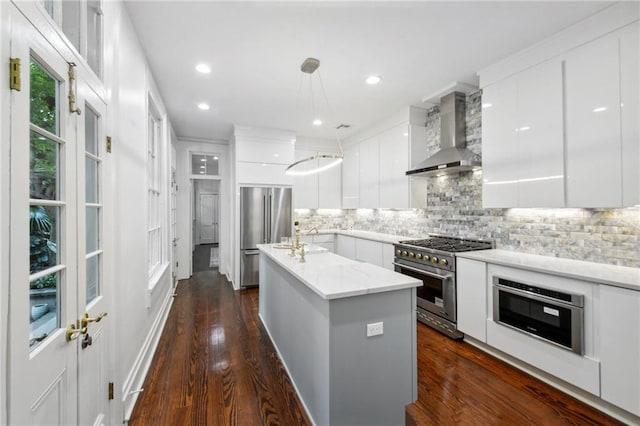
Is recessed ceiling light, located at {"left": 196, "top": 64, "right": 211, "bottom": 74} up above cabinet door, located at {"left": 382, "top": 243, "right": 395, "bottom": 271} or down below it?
above

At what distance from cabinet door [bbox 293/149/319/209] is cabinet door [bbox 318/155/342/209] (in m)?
0.12

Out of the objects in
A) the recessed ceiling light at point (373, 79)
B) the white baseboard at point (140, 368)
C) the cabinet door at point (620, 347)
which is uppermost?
the recessed ceiling light at point (373, 79)

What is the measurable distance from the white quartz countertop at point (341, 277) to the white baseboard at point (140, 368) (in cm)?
140

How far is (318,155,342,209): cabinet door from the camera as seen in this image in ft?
18.9

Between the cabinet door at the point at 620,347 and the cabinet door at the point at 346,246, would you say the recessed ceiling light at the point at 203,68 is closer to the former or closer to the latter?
the cabinet door at the point at 346,246

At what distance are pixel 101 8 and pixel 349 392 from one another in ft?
8.80

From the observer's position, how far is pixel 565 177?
2.33m

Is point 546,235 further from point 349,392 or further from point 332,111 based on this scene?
point 332,111

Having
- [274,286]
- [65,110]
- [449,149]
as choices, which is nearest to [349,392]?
[274,286]

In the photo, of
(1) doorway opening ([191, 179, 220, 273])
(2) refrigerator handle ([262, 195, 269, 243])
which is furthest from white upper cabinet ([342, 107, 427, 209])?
(1) doorway opening ([191, 179, 220, 273])

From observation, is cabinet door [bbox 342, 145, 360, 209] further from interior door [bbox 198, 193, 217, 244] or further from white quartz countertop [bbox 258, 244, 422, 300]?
interior door [bbox 198, 193, 217, 244]

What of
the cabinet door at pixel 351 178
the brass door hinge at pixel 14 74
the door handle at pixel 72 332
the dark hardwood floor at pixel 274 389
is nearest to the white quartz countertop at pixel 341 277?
the dark hardwood floor at pixel 274 389

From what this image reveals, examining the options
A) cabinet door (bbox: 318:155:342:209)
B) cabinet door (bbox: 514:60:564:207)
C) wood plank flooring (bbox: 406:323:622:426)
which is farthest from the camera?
cabinet door (bbox: 318:155:342:209)

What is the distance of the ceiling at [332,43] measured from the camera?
6.56 ft
